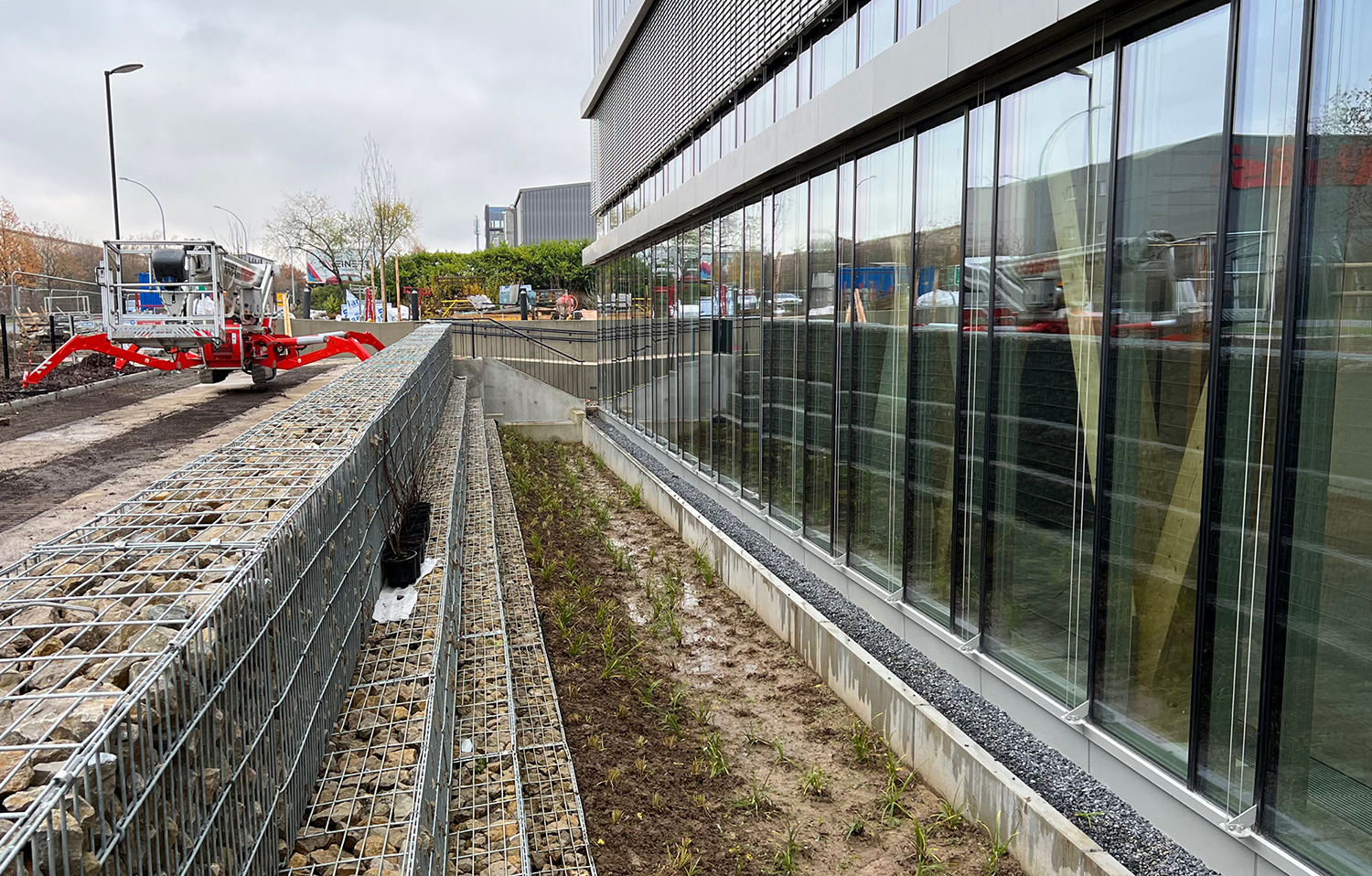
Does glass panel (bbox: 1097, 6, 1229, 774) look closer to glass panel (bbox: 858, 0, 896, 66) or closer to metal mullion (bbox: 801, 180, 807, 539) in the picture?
glass panel (bbox: 858, 0, 896, 66)

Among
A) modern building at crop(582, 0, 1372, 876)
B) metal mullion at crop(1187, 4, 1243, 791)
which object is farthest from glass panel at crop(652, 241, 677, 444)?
metal mullion at crop(1187, 4, 1243, 791)

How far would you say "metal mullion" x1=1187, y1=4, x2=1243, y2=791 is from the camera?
13.8ft

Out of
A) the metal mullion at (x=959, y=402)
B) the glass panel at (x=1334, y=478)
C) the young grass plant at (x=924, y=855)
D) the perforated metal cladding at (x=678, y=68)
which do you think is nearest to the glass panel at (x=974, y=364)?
the metal mullion at (x=959, y=402)

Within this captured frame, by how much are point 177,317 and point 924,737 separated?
56.2 feet

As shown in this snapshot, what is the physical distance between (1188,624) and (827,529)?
467 centimetres

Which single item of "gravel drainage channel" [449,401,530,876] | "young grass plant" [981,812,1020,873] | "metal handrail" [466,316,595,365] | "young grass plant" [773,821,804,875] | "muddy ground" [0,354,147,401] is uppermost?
"metal handrail" [466,316,595,365]

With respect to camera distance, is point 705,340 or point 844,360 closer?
point 844,360

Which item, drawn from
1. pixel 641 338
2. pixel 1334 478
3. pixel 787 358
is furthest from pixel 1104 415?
pixel 641 338

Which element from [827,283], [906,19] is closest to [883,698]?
[827,283]

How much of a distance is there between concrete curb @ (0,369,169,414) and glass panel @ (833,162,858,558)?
14.5 m

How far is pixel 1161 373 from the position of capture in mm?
4664

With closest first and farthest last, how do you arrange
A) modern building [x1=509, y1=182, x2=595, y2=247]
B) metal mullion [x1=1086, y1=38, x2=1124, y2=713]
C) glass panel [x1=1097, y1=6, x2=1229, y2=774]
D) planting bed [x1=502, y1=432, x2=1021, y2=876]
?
glass panel [x1=1097, y1=6, x2=1229, y2=774] → metal mullion [x1=1086, y1=38, x2=1124, y2=713] → planting bed [x1=502, y1=432, x2=1021, y2=876] → modern building [x1=509, y1=182, x2=595, y2=247]

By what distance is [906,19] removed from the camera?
7125 mm

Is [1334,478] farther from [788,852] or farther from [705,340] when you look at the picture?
[705,340]
